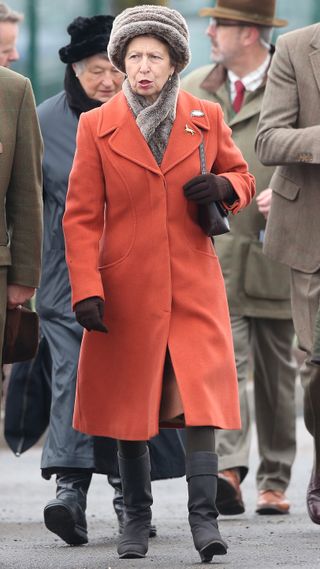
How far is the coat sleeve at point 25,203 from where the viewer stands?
6.62 metres

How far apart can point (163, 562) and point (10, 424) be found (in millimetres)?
1662

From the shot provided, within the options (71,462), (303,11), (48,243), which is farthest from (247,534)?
(303,11)

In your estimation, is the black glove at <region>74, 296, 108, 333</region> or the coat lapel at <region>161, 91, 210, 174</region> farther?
the coat lapel at <region>161, 91, 210, 174</region>

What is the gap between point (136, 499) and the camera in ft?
22.5

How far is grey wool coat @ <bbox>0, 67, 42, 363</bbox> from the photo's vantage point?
660 centimetres

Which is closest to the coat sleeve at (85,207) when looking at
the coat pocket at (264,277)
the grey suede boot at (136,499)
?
the grey suede boot at (136,499)

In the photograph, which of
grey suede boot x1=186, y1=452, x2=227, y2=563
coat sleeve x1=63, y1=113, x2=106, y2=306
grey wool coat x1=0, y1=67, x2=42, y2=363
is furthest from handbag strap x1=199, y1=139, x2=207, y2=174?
grey suede boot x1=186, y1=452, x2=227, y2=563

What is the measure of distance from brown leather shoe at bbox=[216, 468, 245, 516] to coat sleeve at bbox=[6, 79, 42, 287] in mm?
2370

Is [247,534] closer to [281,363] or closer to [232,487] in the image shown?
[232,487]

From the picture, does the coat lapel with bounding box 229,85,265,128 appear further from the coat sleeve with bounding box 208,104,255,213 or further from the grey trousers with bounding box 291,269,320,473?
the coat sleeve with bounding box 208,104,255,213

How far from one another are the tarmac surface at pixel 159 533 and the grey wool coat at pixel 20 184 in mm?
1058

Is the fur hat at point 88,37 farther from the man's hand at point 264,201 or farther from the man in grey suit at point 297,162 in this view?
the man's hand at point 264,201

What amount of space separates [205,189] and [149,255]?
31 cm

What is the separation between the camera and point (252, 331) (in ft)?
30.2
